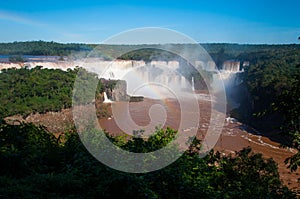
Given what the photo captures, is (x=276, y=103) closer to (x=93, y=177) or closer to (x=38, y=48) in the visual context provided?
(x=93, y=177)

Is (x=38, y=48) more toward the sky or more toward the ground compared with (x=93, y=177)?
more toward the sky

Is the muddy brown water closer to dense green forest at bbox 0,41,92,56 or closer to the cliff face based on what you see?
the cliff face

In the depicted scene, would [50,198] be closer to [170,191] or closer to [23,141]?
[170,191]

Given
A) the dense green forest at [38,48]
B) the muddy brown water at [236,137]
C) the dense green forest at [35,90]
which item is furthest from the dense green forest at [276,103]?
the dense green forest at [38,48]

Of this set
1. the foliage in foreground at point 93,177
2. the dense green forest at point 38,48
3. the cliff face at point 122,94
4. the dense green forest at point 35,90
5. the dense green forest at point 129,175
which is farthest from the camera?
the dense green forest at point 38,48

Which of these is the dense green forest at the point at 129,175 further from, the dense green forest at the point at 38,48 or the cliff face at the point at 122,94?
the dense green forest at the point at 38,48

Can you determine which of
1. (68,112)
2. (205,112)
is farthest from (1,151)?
(205,112)

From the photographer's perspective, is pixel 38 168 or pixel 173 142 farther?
pixel 173 142

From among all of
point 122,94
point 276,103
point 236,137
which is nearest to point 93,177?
point 276,103

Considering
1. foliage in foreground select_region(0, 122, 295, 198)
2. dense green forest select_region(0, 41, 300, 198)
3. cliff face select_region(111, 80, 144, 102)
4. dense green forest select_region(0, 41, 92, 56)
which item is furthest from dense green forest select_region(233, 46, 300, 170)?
dense green forest select_region(0, 41, 92, 56)
